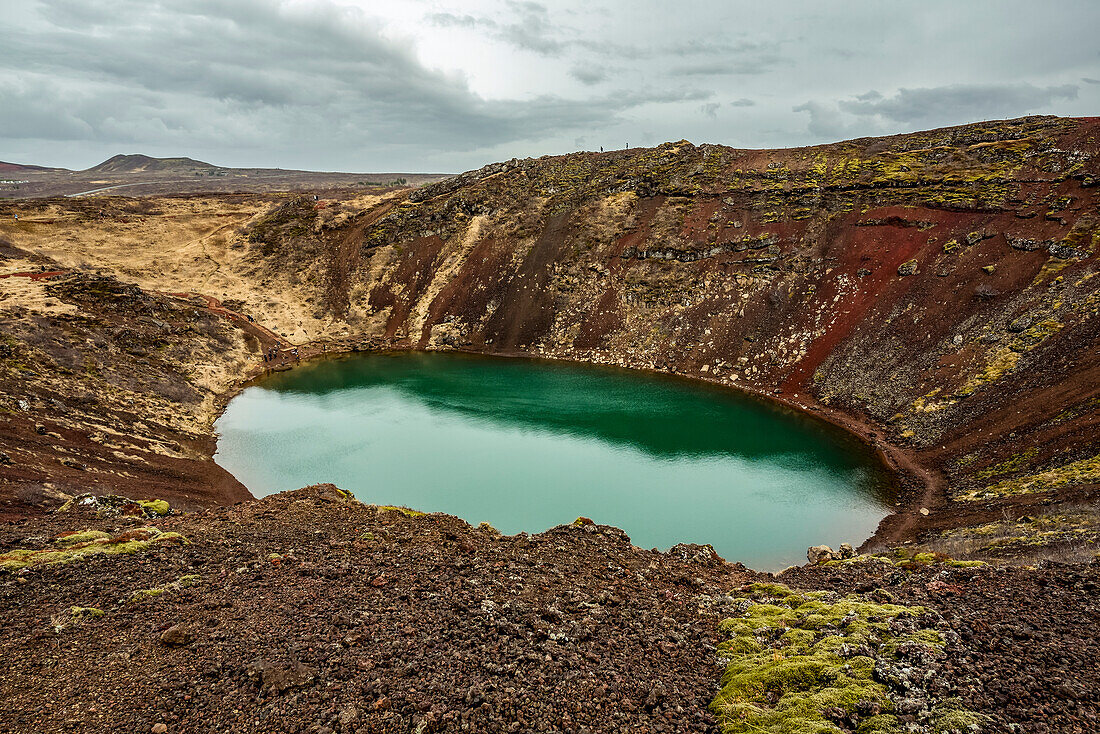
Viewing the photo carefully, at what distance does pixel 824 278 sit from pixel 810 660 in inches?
1927

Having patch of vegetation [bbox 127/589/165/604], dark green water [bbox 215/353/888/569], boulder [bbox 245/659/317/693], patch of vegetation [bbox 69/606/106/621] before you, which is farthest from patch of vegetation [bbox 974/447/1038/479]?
patch of vegetation [bbox 69/606/106/621]

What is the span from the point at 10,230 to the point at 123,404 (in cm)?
4965

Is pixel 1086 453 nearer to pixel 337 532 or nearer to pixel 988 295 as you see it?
pixel 988 295

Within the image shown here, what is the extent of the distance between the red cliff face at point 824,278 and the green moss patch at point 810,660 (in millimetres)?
16928

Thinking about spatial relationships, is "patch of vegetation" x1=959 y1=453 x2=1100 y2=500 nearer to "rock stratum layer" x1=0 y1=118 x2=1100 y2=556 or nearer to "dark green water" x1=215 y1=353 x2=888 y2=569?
"rock stratum layer" x1=0 y1=118 x2=1100 y2=556

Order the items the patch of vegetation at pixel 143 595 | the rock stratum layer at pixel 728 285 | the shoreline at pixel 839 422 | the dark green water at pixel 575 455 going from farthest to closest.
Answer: the rock stratum layer at pixel 728 285 → the dark green water at pixel 575 455 → the shoreline at pixel 839 422 → the patch of vegetation at pixel 143 595

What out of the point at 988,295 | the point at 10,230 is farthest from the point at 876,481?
the point at 10,230

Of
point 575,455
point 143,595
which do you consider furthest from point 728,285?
point 143,595

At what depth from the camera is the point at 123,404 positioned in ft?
123

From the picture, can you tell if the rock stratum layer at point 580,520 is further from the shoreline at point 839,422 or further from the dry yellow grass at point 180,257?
the dry yellow grass at point 180,257

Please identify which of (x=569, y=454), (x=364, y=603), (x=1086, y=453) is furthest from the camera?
(x=569, y=454)

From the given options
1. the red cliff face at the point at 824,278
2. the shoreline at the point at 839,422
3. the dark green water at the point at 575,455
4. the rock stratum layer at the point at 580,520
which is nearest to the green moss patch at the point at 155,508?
the rock stratum layer at the point at 580,520

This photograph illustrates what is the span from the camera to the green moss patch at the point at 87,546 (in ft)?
48.1

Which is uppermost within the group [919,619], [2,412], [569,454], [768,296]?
[768,296]
